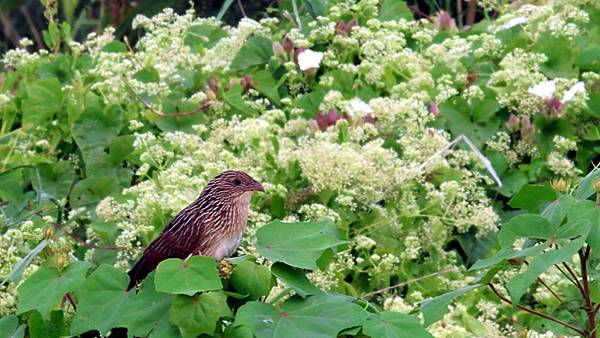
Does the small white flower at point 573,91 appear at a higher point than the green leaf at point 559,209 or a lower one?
lower

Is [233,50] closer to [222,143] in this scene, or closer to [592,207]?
[222,143]

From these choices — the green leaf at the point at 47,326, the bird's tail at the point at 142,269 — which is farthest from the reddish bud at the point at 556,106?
the green leaf at the point at 47,326

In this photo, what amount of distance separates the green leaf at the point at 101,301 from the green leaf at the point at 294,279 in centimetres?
33

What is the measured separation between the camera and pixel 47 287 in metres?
2.94

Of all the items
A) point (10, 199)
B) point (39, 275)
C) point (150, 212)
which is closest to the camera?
point (39, 275)

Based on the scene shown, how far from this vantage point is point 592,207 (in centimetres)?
275

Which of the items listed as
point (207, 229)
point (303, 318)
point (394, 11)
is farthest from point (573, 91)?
point (303, 318)

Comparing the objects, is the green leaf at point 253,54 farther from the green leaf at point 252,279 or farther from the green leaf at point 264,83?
the green leaf at point 252,279

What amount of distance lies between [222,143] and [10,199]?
719 millimetres

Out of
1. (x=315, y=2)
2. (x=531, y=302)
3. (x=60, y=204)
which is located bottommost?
(x=531, y=302)

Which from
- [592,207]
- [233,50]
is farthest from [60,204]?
[592,207]

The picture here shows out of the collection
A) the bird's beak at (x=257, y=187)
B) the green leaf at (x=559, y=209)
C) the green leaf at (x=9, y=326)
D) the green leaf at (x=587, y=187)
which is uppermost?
the green leaf at (x=559, y=209)

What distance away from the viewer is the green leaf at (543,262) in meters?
2.63

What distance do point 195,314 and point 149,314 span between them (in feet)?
0.40
